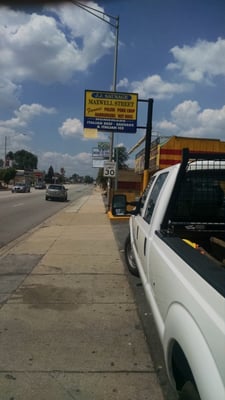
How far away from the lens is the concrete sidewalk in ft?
12.5

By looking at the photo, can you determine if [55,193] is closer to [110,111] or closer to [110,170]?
[110,170]

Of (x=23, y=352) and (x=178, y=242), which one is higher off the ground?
(x=178, y=242)

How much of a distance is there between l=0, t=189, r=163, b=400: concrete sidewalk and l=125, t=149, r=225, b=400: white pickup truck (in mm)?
772

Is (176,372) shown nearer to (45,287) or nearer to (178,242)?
(178,242)

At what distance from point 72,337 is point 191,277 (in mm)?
2762

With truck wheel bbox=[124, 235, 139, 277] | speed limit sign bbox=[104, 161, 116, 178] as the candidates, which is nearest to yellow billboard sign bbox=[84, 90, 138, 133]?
speed limit sign bbox=[104, 161, 116, 178]

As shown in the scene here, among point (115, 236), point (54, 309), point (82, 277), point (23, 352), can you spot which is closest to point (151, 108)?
point (115, 236)

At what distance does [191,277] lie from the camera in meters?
2.54

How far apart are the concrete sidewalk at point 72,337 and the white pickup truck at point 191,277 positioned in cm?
77

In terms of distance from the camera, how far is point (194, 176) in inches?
188

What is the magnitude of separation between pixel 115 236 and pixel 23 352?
378 inches

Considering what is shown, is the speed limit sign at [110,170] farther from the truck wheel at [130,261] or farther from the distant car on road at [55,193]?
the distant car on road at [55,193]

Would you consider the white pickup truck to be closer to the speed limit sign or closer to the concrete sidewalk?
the concrete sidewalk

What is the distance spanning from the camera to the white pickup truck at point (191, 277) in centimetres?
203
